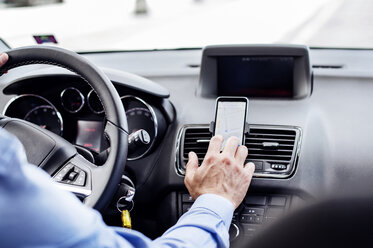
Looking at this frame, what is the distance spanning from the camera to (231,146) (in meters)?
1.54

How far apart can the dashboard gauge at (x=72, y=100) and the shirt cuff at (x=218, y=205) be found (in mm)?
793

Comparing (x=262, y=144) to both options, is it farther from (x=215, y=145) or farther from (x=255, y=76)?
(x=255, y=76)

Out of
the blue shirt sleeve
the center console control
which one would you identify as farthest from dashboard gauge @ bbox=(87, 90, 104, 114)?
the blue shirt sleeve

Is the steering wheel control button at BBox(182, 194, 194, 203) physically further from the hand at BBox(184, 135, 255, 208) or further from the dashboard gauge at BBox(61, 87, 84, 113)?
the dashboard gauge at BBox(61, 87, 84, 113)

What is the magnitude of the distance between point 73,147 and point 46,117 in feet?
1.87

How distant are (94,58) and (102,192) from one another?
142 cm

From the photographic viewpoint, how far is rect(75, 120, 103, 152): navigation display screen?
1.84 m

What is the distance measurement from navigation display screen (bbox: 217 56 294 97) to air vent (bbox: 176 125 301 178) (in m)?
0.25

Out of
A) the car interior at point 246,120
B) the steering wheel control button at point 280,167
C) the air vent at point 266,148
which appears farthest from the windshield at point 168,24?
the steering wheel control button at point 280,167

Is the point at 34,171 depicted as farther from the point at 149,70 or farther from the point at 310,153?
the point at 149,70

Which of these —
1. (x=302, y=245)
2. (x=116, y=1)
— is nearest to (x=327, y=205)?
(x=302, y=245)

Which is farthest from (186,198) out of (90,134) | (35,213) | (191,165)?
(35,213)

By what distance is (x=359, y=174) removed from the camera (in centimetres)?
167

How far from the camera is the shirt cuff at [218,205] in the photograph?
1.24 meters
